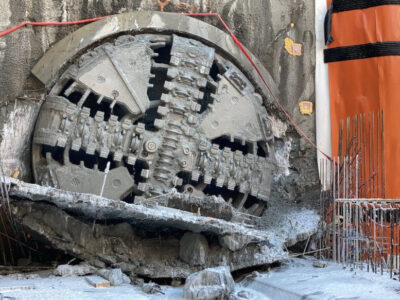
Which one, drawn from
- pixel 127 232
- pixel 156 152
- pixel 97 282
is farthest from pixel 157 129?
pixel 97 282

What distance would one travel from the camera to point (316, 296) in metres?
4.91

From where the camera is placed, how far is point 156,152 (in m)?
7.26

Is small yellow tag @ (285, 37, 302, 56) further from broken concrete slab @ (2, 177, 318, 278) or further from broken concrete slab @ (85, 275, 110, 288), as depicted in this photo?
broken concrete slab @ (85, 275, 110, 288)

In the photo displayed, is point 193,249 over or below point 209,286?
over

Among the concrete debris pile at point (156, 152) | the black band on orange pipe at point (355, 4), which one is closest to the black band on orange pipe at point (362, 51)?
the black band on orange pipe at point (355, 4)

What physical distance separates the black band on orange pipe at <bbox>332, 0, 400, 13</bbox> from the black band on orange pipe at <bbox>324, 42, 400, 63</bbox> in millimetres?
616

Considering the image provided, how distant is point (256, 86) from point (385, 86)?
189cm

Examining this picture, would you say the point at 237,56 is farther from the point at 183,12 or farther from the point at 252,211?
the point at 252,211

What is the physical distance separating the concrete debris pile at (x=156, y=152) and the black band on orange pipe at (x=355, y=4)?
5.29 ft

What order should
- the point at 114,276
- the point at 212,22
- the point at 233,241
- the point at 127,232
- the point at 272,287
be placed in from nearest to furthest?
1. the point at 114,276
2. the point at 272,287
3. the point at 127,232
4. the point at 233,241
5. the point at 212,22

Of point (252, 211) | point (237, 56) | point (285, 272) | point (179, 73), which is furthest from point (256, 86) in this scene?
point (285, 272)

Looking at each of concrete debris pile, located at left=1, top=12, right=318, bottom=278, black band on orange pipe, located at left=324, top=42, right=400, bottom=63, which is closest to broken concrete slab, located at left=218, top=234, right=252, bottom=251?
concrete debris pile, located at left=1, top=12, right=318, bottom=278

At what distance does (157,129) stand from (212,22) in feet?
6.26

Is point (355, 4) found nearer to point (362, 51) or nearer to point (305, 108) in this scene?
point (362, 51)
